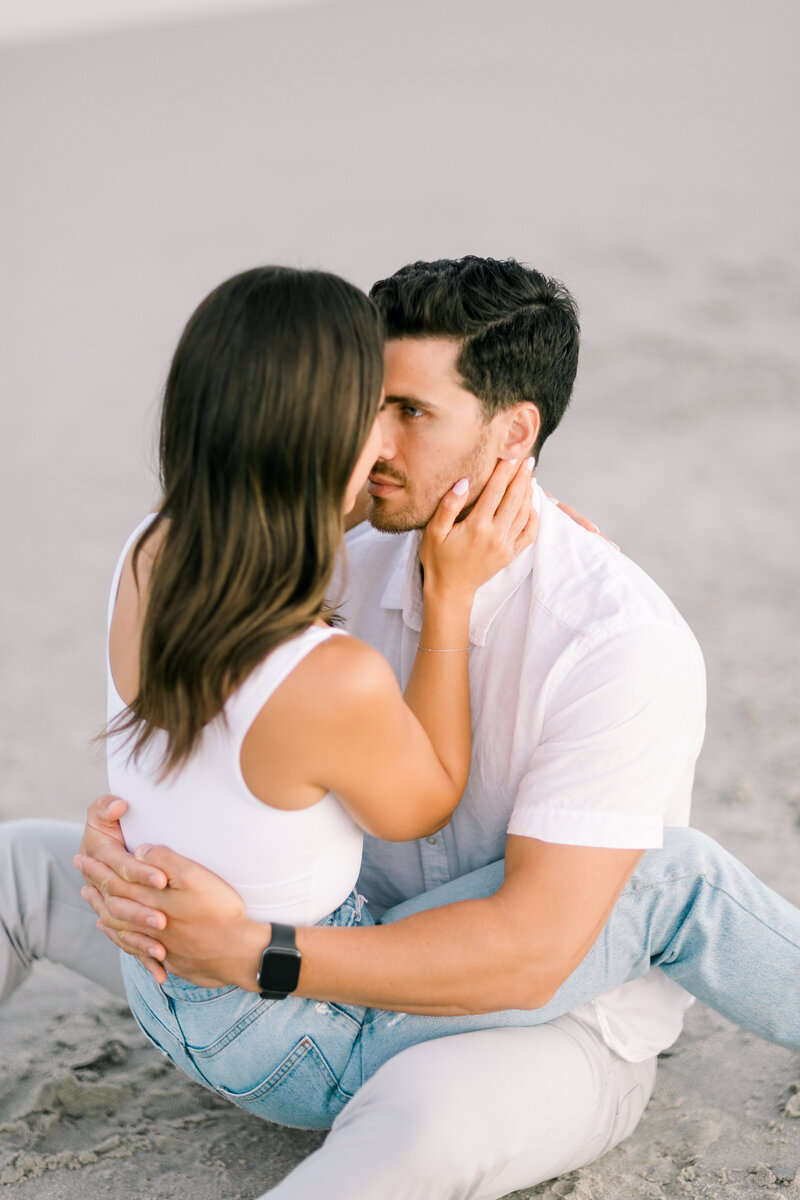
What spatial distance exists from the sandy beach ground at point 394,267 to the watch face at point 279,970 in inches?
28.0

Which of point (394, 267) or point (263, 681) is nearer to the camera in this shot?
point (263, 681)

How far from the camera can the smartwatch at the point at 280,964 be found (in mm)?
2109

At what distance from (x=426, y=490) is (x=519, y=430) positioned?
28 centimetres

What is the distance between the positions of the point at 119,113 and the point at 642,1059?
14087 mm

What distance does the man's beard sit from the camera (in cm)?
275

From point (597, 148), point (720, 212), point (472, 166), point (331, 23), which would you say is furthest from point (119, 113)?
point (720, 212)

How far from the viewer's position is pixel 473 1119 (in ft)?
6.83

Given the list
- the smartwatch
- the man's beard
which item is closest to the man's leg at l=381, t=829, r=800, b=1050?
the smartwatch

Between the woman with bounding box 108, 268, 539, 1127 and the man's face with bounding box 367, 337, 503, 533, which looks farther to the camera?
the man's face with bounding box 367, 337, 503, 533

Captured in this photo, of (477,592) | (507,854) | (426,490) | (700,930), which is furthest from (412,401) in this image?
(700,930)

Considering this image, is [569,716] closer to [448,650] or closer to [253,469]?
[448,650]

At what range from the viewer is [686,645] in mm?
2402

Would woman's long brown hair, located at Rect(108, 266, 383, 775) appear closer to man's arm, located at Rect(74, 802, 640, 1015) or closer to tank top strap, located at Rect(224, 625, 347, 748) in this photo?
tank top strap, located at Rect(224, 625, 347, 748)

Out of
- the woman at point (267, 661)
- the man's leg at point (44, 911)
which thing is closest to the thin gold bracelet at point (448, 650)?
the woman at point (267, 661)
